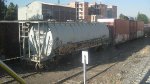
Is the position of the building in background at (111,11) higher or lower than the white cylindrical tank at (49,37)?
higher

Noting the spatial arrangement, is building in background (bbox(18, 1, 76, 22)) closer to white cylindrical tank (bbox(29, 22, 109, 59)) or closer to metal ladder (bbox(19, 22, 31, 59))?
white cylindrical tank (bbox(29, 22, 109, 59))

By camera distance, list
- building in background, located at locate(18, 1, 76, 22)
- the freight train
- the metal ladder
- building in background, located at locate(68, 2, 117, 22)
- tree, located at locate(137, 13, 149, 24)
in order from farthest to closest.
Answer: tree, located at locate(137, 13, 149, 24), building in background, located at locate(68, 2, 117, 22), building in background, located at locate(18, 1, 76, 22), the metal ladder, the freight train

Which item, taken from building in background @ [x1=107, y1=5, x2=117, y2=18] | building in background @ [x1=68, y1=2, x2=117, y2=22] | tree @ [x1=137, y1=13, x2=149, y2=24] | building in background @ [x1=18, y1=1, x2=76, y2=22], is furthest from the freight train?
building in background @ [x1=107, y1=5, x2=117, y2=18]

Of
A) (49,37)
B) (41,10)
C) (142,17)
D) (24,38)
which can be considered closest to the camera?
(49,37)

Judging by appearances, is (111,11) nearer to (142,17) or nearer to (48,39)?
(142,17)

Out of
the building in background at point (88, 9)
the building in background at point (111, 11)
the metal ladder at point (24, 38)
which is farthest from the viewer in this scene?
the building in background at point (111, 11)

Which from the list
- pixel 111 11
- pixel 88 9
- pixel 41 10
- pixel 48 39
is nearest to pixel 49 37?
pixel 48 39

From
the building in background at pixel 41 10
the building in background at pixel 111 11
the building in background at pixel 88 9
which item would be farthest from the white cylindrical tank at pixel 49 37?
the building in background at pixel 111 11

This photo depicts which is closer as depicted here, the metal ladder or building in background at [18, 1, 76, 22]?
the metal ladder

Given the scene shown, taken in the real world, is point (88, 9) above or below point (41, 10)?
above

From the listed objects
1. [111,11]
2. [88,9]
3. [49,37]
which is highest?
[88,9]

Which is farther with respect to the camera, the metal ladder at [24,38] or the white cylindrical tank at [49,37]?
the metal ladder at [24,38]

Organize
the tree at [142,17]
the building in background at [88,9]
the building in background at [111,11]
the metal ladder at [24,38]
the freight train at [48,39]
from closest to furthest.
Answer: the freight train at [48,39] < the metal ladder at [24,38] < the building in background at [88,9] < the tree at [142,17] < the building in background at [111,11]

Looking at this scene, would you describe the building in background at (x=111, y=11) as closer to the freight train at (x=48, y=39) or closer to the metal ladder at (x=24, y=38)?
the freight train at (x=48, y=39)
